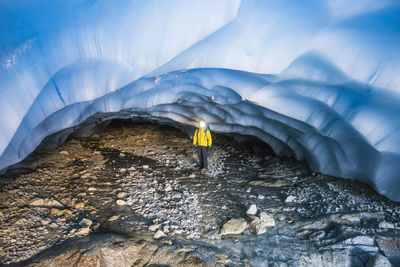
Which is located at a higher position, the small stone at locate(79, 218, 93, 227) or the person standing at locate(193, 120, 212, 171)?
the person standing at locate(193, 120, 212, 171)

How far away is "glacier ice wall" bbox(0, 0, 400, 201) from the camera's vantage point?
9.50ft

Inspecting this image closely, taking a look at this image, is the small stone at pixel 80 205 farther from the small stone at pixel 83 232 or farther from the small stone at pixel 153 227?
the small stone at pixel 153 227

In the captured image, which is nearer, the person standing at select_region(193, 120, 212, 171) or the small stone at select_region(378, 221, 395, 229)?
the small stone at select_region(378, 221, 395, 229)

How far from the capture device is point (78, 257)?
256 centimetres

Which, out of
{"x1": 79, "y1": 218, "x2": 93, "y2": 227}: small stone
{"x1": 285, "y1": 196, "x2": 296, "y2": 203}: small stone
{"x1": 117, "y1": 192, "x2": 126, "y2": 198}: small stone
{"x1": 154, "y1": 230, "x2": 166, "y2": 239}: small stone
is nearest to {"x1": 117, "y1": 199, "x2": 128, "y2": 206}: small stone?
{"x1": 117, "y1": 192, "x2": 126, "y2": 198}: small stone

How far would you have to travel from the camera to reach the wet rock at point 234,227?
10.5ft

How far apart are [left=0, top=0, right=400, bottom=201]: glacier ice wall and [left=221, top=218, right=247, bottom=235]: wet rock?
6.20 ft

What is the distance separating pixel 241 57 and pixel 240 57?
13 mm

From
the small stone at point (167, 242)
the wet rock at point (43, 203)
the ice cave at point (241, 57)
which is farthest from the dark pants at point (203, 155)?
the wet rock at point (43, 203)

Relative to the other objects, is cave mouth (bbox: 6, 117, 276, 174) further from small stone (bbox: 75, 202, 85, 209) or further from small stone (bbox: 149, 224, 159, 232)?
small stone (bbox: 149, 224, 159, 232)

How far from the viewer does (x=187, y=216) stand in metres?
3.57

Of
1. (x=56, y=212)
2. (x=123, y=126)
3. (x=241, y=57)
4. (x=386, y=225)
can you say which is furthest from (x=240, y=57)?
(x=123, y=126)

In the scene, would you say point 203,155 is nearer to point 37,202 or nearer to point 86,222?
point 86,222

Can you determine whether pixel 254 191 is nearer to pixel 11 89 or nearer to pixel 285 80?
pixel 285 80
